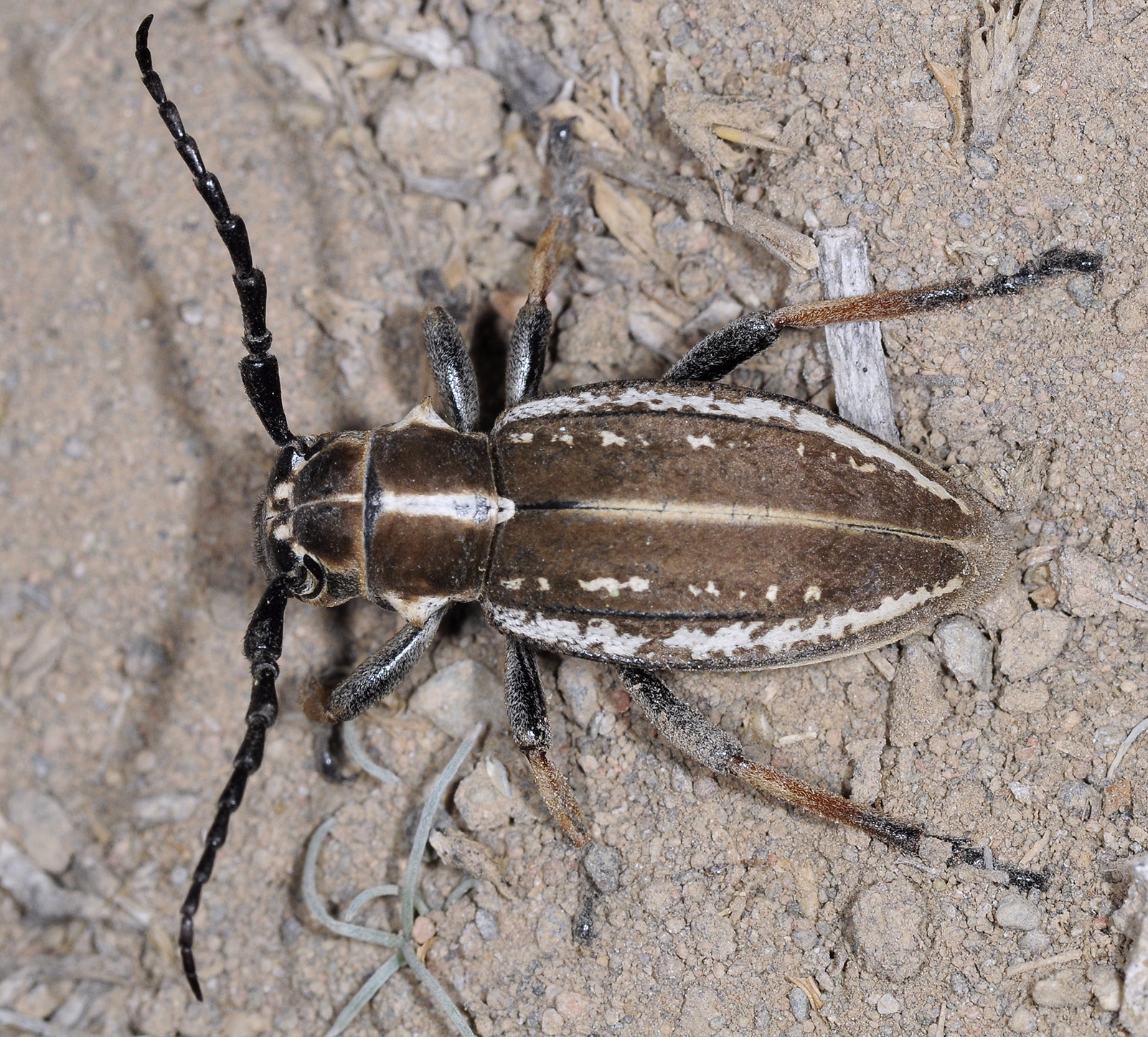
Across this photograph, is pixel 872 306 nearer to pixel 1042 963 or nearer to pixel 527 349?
pixel 527 349

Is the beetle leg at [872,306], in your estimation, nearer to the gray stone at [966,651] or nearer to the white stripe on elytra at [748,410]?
the white stripe on elytra at [748,410]

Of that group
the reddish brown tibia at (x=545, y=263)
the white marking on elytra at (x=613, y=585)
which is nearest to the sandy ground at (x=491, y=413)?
the reddish brown tibia at (x=545, y=263)

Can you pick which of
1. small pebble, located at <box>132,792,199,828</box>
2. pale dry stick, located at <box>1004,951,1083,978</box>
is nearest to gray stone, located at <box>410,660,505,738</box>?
small pebble, located at <box>132,792,199,828</box>

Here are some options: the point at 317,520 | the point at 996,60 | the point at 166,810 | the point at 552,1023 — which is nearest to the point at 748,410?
the point at 996,60

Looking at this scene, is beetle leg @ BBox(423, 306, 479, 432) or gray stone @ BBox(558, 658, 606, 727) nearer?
gray stone @ BBox(558, 658, 606, 727)

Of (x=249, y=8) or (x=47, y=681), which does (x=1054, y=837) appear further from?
(x=249, y=8)

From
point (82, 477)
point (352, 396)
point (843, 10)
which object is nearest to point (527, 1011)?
point (352, 396)

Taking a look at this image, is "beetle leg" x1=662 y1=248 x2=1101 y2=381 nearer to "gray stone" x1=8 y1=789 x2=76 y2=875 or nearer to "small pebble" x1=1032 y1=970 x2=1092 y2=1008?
"small pebble" x1=1032 y1=970 x2=1092 y2=1008
